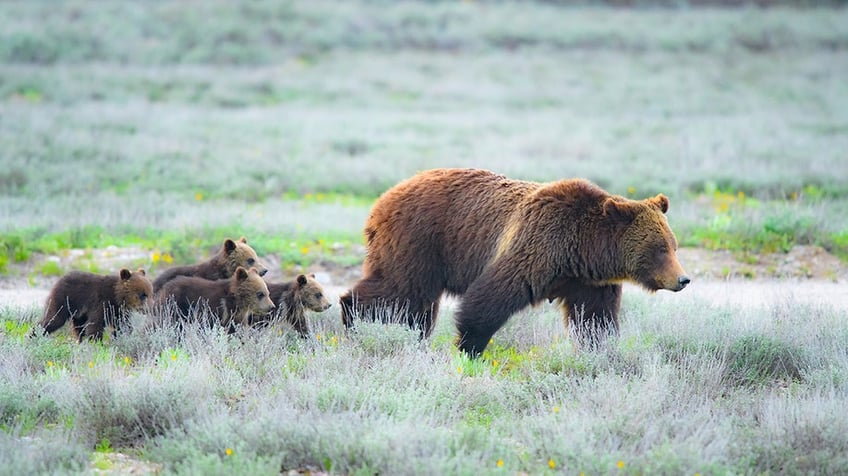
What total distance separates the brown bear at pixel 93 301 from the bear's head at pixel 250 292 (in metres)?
0.88

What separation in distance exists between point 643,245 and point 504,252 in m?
1.17

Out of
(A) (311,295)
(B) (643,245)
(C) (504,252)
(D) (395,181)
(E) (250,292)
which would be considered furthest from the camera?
(D) (395,181)

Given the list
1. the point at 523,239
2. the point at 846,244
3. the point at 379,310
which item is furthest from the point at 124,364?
the point at 846,244

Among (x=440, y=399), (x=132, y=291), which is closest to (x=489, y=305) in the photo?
(x=440, y=399)

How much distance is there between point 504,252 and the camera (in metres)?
8.32

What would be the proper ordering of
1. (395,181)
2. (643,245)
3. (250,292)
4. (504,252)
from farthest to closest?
(395,181) < (250,292) < (504,252) < (643,245)

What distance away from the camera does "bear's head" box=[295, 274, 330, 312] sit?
9.19m

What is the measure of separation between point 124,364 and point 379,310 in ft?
7.30

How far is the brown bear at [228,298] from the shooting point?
29.2 feet

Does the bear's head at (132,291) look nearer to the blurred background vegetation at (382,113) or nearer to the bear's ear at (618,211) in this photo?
→ the blurred background vegetation at (382,113)

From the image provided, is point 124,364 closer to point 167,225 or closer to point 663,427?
point 663,427

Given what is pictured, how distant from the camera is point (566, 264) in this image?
8211 mm

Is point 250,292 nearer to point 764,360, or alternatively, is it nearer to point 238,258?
point 238,258

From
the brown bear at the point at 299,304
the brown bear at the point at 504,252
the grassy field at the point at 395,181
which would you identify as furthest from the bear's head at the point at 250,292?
the brown bear at the point at 504,252
